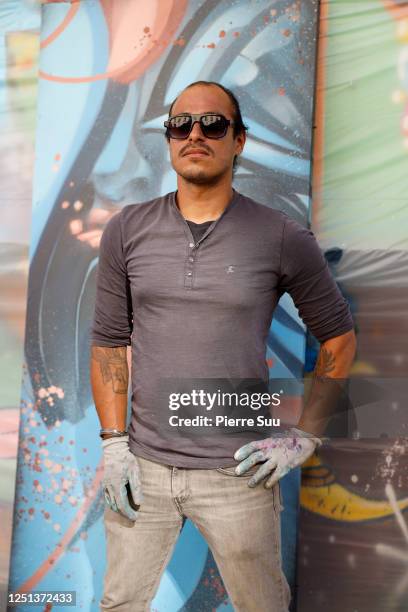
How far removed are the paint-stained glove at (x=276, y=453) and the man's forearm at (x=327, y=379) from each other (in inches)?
2.0

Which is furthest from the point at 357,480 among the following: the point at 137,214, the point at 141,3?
the point at 141,3

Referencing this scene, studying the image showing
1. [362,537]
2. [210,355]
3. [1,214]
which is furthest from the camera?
[1,214]

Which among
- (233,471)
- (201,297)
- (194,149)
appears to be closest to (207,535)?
(233,471)

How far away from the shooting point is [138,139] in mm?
2641

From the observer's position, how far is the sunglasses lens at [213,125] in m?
1.96

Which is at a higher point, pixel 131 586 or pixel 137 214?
pixel 137 214

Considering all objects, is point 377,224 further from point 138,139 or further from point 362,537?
point 362,537

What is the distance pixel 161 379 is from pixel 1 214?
1.31 meters

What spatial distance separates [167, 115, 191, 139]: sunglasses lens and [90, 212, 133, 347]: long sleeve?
0.30 m

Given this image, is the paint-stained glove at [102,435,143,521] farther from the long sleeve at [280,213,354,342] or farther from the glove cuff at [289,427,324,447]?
the long sleeve at [280,213,354,342]

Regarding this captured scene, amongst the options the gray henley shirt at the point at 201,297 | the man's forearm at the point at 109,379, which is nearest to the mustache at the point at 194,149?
the gray henley shirt at the point at 201,297

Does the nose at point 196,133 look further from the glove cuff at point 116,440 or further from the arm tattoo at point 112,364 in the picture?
the glove cuff at point 116,440

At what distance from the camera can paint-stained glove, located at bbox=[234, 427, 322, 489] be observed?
1.83 meters

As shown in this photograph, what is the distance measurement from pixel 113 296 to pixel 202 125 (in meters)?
0.56
